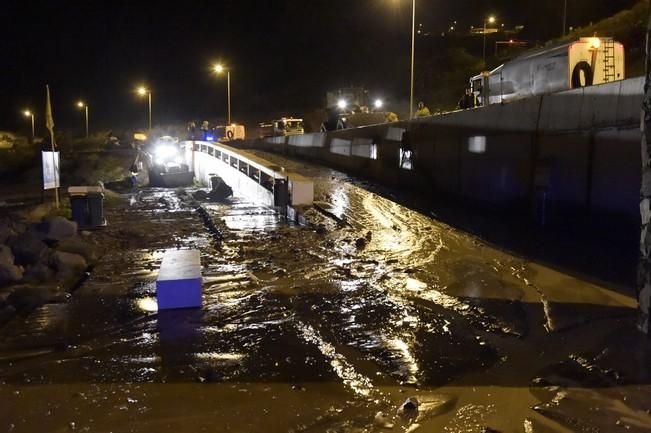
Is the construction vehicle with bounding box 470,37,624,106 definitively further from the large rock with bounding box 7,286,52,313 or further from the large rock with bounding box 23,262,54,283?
the large rock with bounding box 7,286,52,313

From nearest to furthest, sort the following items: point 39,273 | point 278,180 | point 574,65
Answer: point 39,273
point 278,180
point 574,65

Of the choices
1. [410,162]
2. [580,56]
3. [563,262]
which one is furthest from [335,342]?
[580,56]

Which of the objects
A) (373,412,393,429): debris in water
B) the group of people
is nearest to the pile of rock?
(373,412,393,429): debris in water

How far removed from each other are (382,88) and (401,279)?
9046 cm

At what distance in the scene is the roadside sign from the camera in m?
18.4

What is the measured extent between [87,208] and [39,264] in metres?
6.08

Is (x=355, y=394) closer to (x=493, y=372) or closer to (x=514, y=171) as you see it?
(x=493, y=372)

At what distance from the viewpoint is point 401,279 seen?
33.2 feet

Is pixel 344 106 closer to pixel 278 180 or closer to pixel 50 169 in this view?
pixel 278 180

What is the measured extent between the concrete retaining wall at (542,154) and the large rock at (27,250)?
11006 mm

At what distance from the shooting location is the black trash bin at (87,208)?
702 inches

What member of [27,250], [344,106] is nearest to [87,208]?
[27,250]

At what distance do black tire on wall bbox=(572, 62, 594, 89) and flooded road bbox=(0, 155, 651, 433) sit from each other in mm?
12176

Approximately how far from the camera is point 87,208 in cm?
1797
